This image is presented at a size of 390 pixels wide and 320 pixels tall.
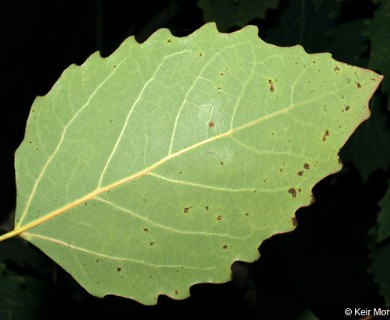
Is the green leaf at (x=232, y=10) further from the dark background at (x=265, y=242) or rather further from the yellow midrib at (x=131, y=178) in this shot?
the yellow midrib at (x=131, y=178)

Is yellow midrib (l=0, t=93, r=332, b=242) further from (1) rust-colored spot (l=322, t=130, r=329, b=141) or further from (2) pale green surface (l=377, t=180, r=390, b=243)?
(2) pale green surface (l=377, t=180, r=390, b=243)

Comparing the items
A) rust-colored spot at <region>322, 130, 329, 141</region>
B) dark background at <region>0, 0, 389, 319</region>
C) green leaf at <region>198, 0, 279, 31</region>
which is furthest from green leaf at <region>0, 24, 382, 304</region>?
green leaf at <region>198, 0, 279, 31</region>

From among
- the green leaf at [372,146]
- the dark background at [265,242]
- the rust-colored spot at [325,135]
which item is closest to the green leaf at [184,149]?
the rust-colored spot at [325,135]

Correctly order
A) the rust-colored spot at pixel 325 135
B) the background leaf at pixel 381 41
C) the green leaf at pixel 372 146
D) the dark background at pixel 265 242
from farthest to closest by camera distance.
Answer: the green leaf at pixel 372 146, the dark background at pixel 265 242, the background leaf at pixel 381 41, the rust-colored spot at pixel 325 135

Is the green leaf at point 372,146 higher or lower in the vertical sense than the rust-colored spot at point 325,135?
higher

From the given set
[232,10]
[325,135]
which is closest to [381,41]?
[232,10]

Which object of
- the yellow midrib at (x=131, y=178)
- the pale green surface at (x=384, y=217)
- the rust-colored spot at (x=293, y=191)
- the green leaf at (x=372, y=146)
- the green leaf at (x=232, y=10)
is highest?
the green leaf at (x=232, y=10)

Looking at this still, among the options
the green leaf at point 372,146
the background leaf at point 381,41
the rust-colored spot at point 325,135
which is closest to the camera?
the rust-colored spot at point 325,135
